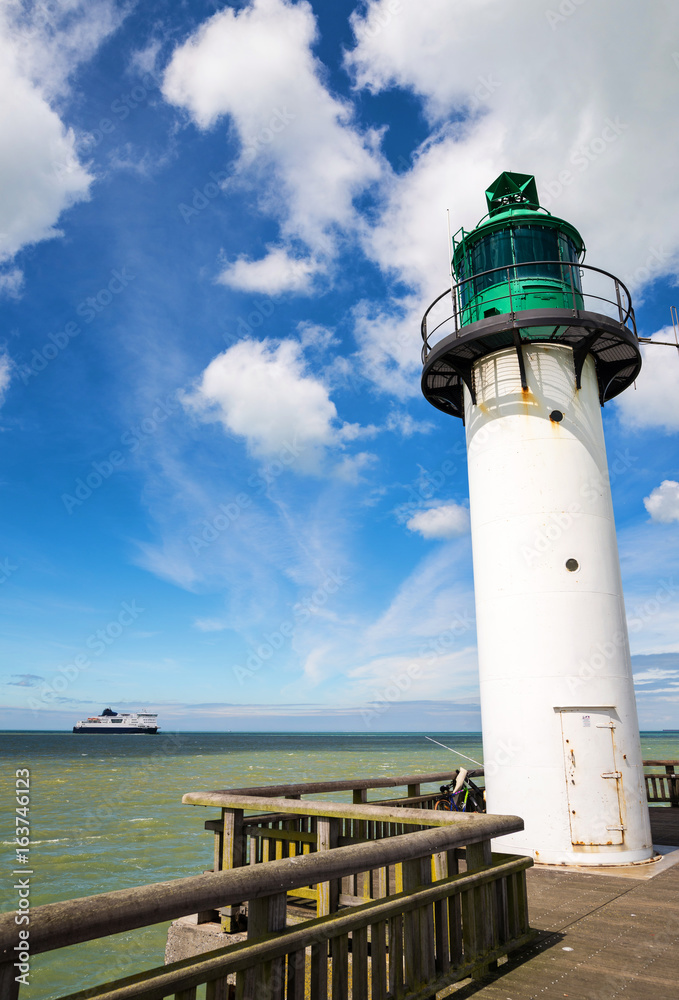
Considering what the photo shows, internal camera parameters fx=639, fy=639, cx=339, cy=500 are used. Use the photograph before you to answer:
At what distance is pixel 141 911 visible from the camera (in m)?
2.42

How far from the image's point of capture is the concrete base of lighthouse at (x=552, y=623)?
818 centimetres

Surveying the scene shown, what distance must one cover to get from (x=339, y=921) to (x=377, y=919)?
1.12 ft

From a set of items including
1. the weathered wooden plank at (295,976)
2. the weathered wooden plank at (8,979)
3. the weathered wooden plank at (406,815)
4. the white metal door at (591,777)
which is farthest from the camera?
the white metal door at (591,777)

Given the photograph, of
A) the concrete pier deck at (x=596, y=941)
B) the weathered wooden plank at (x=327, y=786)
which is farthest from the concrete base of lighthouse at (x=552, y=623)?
the weathered wooden plank at (x=327, y=786)

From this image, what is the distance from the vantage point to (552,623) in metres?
8.65

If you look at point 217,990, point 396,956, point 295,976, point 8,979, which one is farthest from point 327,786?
point 8,979

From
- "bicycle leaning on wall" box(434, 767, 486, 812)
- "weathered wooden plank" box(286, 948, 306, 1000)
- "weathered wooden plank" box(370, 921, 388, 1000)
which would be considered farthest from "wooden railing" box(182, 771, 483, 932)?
"bicycle leaning on wall" box(434, 767, 486, 812)

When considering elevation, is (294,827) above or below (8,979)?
below

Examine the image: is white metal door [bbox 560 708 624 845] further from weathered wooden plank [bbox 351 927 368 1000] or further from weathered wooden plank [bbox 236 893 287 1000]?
weathered wooden plank [bbox 236 893 287 1000]

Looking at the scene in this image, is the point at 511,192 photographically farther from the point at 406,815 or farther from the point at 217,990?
the point at 217,990

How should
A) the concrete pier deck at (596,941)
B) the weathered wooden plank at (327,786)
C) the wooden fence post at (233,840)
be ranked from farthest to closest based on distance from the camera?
the weathered wooden plank at (327,786), the wooden fence post at (233,840), the concrete pier deck at (596,941)

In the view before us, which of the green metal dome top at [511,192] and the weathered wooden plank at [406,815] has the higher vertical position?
the green metal dome top at [511,192]

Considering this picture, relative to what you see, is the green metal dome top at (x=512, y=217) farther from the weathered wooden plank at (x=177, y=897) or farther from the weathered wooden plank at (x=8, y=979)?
the weathered wooden plank at (x=8, y=979)

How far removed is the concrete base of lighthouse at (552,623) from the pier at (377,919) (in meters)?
0.97
